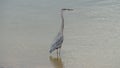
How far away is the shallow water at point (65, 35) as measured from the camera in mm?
9055

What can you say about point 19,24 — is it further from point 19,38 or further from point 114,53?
point 114,53

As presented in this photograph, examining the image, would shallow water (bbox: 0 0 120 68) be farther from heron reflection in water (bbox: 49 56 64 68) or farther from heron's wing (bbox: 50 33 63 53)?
heron's wing (bbox: 50 33 63 53)

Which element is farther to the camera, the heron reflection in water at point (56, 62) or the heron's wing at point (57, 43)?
the heron's wing at point (57, 43)

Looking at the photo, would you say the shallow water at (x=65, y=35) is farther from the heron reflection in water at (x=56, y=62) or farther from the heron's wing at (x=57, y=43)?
the heron's wing at (x=57, y=43)

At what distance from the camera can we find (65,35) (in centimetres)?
1052

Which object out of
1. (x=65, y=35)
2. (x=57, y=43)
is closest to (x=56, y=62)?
(x=57, y=43)

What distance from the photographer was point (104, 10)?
1268 centimetres

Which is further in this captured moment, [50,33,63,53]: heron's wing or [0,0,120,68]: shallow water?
[50,33,63,53]: heron's wing

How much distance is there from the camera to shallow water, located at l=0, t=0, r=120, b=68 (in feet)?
29.7

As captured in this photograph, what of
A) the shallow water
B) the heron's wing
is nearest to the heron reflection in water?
the shallow water

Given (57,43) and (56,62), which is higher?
(57,43)

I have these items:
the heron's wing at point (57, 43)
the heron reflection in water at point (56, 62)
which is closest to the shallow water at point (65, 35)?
the heron reflection in water at point (56, 62)

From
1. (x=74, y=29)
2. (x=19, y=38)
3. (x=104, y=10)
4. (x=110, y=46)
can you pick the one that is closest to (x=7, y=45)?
(x=19, y=38)

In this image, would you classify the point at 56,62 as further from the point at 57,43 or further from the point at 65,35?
the point at 65,35
